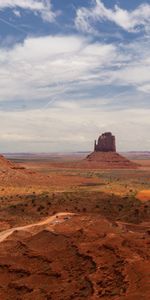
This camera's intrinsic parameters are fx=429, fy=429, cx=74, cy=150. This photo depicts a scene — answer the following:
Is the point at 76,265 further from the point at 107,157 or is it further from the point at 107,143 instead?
the point at 107,143

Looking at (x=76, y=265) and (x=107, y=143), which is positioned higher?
(x=107, y=143)

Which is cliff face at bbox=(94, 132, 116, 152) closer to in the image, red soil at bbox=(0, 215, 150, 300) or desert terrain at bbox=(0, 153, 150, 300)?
desert terrain at bbox=(0, 153, 150, 300)

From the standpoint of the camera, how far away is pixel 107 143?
585 feet

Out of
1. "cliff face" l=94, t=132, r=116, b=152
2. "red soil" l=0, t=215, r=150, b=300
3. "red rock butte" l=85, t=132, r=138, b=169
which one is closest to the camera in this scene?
"red soil" l=0, t=215, r=150, b=300

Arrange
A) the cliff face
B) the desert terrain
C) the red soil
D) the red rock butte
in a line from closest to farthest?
the red soil
the desert terrain
the red rock butte
the cliff face

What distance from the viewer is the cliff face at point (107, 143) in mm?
177875

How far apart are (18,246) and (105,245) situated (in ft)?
16.9

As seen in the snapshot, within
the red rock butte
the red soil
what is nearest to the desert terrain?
the red soil

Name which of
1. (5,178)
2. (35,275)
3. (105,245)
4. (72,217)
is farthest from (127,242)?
(5,178)

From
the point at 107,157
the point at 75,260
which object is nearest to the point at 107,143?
the point at 107,157

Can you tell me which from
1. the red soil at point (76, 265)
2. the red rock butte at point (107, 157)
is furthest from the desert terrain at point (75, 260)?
the red rock butte at point (107, 157)

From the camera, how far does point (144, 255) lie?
20.3m

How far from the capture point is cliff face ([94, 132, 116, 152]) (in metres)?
178

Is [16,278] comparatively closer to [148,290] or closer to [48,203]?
[148,290]
